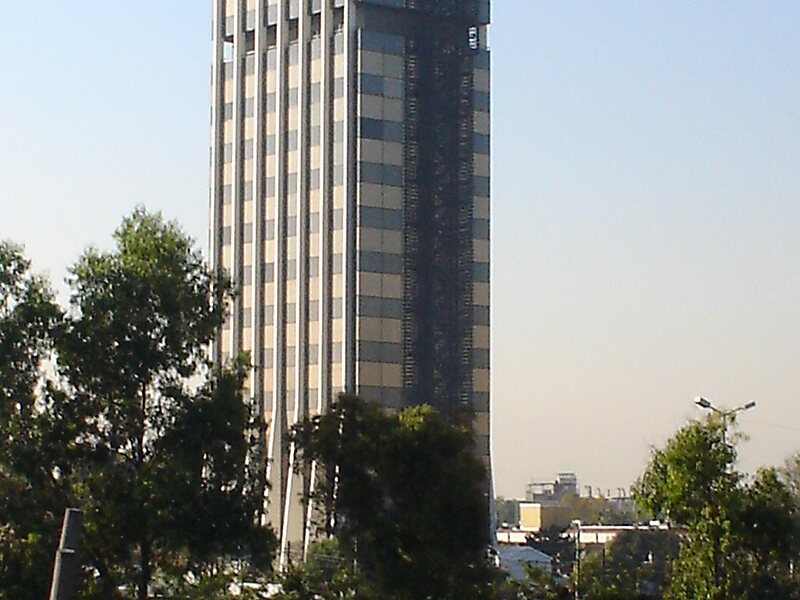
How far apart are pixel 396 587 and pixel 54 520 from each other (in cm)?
757

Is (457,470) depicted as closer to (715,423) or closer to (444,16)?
(715,423)

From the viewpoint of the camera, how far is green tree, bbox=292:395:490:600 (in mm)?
38531

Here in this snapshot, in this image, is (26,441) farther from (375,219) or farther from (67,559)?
(375,219)

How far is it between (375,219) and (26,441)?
53.3m

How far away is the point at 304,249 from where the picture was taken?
305 ft

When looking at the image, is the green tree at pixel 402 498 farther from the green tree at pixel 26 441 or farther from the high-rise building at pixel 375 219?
the high-rise building at pixel 375 219

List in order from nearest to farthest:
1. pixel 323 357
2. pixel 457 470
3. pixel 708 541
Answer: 1. pixel 708 541
2. pixel 457 470
3. pixel 323 357

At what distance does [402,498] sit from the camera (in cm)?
3909

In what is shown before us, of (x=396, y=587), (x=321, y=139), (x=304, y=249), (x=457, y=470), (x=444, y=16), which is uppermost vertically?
(x=444, y=16)

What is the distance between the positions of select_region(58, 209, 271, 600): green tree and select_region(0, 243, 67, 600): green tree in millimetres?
548

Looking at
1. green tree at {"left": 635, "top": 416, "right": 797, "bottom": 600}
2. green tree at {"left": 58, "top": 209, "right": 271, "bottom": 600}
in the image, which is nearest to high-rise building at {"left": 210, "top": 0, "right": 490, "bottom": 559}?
green tree at {"left": 58, "top": 209, "right": 271, "bottom": 600}

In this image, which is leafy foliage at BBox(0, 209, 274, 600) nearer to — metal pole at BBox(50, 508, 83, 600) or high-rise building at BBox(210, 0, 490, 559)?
metal pole at BBox(50, 508, 83, 600)

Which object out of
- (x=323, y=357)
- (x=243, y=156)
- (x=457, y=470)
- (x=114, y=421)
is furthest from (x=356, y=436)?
(x=243, y=156)

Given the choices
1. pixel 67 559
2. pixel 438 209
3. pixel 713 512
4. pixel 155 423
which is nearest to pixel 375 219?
pixel 438 209
